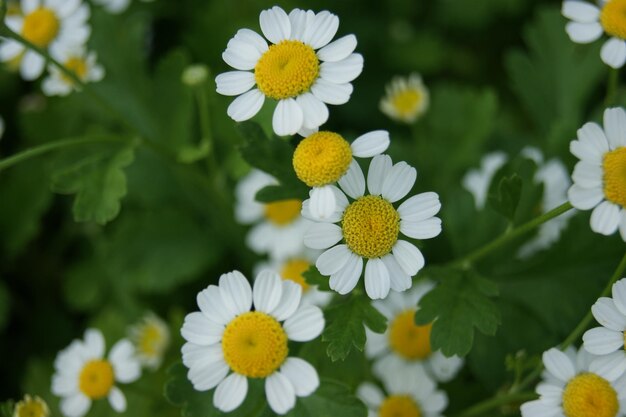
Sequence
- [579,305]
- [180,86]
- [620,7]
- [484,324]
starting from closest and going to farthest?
[484,324] < [620,7] < [579,305] < [180,86]

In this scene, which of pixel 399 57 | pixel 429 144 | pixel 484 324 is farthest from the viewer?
pixel 399 57

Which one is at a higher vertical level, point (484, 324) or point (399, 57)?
point (399, 57)

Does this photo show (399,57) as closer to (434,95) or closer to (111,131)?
(434,95)

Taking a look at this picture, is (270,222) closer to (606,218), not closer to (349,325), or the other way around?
(349,325)

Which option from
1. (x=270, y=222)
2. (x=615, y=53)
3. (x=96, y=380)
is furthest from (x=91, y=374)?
(x=615, y=53)

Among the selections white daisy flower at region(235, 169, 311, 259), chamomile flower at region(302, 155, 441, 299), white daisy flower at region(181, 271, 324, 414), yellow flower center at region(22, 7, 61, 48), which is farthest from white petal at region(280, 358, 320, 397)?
yellow flower center at region(22, 7, 61, 48)

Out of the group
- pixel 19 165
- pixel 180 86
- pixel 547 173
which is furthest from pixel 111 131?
pixel 547 173
